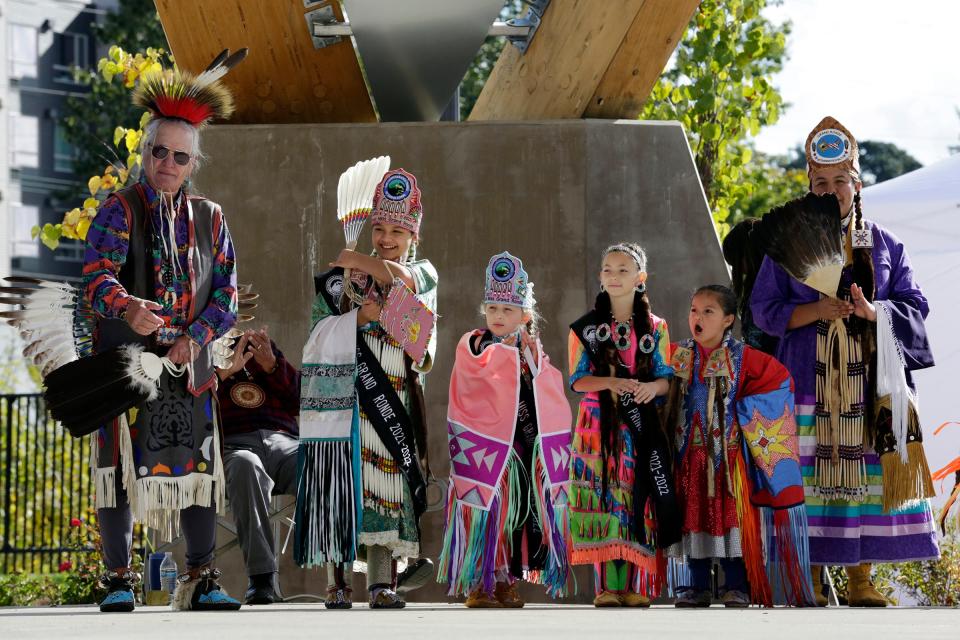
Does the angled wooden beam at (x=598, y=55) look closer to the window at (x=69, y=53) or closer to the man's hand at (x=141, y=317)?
the man's hand at (x=141, y=317)

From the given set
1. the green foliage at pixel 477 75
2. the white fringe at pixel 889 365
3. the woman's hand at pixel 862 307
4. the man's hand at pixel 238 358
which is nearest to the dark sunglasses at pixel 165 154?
the man's hand at pixel 238 358

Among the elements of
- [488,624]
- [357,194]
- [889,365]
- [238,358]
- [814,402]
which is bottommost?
[488,624]

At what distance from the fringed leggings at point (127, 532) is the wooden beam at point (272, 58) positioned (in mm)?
2660

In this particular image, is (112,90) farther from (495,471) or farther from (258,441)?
(495,471)

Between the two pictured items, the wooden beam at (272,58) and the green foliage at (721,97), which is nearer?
the wooden beam at (272,58)

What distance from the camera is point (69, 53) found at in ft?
119

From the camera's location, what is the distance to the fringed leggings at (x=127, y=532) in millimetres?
5410

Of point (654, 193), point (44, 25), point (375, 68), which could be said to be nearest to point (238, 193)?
point (375, 68)

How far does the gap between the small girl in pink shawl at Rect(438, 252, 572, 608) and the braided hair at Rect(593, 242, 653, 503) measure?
15 cm

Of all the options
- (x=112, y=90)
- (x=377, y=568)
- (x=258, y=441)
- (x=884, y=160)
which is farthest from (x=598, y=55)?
(x=884, y=160)

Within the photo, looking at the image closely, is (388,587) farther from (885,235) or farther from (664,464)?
(885,235)

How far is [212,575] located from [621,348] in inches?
71.5

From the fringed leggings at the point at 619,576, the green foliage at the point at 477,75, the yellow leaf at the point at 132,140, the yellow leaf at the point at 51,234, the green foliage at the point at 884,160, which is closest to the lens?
the fringed leggings at the point at 619,576

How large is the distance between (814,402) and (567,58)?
213cm
